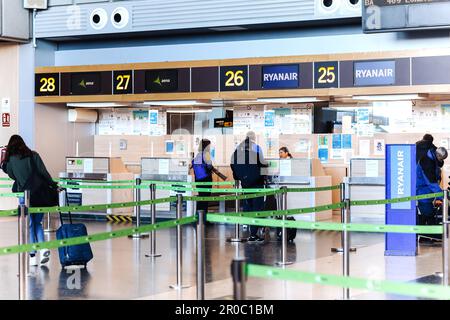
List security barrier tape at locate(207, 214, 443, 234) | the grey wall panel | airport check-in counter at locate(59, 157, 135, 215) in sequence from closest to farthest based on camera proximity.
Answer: security barrier tape at locate(207, 214, 443, 234), the grey wall panel, airport check-in counter at locate(59, 157, 135, 215)

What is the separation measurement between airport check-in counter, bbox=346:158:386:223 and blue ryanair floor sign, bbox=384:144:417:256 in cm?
344

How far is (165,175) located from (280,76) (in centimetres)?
294

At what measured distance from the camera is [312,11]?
15.8m

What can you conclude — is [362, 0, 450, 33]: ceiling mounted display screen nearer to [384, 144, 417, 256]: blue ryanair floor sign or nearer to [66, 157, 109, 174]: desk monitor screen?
[384, 144, 417, 256]: blue ryanair floor sign

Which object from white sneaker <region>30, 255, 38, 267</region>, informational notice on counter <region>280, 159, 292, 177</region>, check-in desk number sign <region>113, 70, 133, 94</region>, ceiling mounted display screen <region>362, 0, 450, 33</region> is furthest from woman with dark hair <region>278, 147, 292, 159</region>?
white sneaker <region>30, 255, 38, 267</region>

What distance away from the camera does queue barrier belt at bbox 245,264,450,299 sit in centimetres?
515

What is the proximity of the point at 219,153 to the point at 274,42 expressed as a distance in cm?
294

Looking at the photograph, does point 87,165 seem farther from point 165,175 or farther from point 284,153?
point 284,153

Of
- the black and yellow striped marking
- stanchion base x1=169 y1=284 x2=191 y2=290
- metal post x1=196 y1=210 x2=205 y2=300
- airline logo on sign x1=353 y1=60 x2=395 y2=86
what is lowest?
stanchion base x1=169 y1=284 x2=191 y2=290

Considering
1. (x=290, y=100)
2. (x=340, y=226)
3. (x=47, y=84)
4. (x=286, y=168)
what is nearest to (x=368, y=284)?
(x=340, y=226)

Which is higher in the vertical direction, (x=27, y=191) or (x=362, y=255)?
(x=27, y=191)

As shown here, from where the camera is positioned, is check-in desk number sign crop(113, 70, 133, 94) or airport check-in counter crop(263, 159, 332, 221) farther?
check-in desk number sign crop(113, 70, 133, 94)

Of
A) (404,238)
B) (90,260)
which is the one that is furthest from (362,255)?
(90,260)
